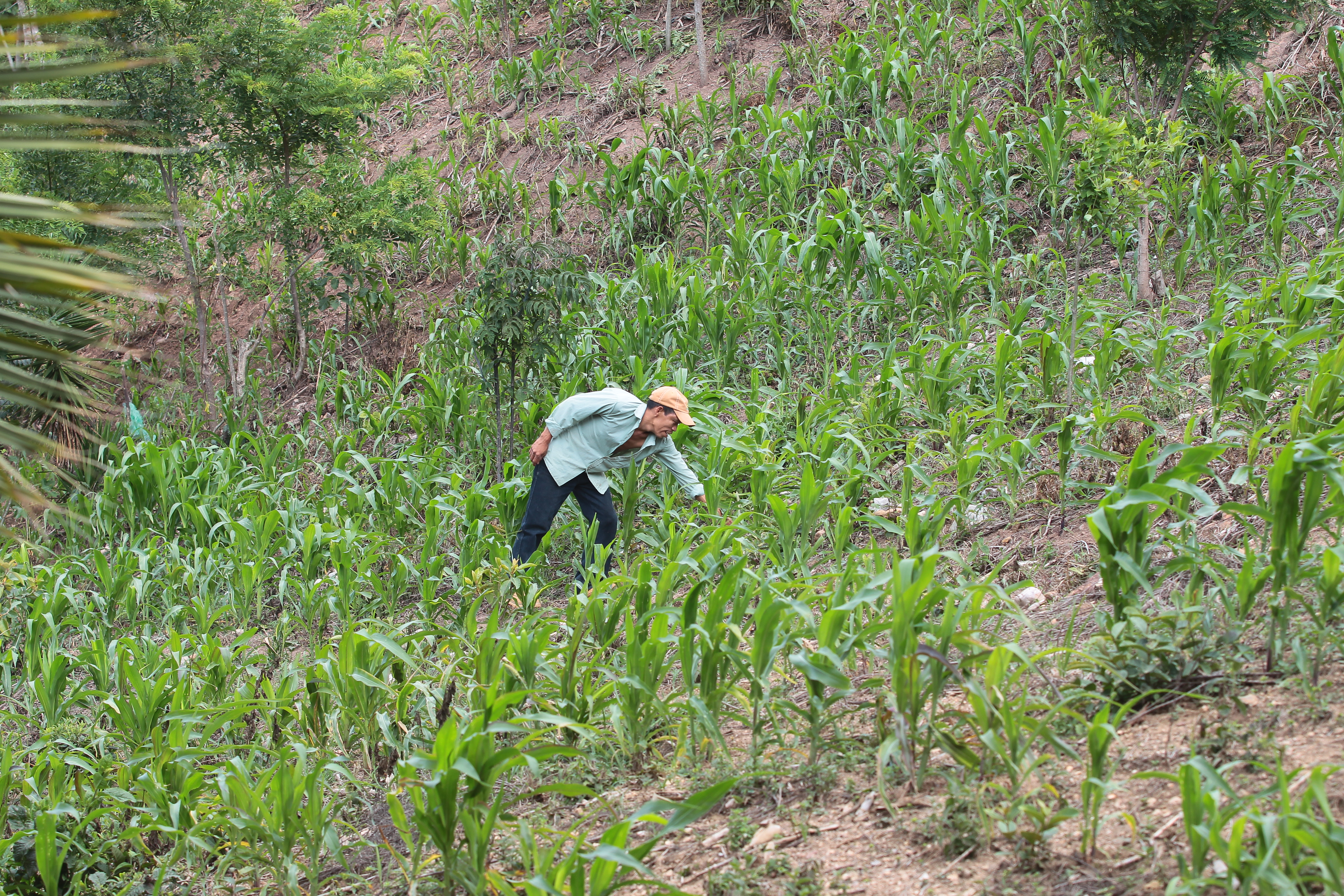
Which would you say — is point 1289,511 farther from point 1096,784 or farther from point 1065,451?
point 1065,451

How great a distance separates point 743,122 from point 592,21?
11.2 feet

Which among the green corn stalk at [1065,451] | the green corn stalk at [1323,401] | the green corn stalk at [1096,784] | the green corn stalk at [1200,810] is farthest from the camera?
the green corn stalk at [1065,451]

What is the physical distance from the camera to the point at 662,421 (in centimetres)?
511

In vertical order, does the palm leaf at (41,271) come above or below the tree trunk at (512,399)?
above

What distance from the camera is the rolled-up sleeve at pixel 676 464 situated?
17.3ft

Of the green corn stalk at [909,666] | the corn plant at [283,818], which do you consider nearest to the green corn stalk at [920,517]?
the green corn stalk at [909,666]

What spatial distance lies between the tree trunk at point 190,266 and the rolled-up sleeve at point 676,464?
518 centimetres

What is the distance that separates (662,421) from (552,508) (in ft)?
2.43

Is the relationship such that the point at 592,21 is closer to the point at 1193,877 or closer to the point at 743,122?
the point at 743,122

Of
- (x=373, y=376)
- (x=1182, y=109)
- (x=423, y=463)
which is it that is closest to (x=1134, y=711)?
(x=423, y=463)

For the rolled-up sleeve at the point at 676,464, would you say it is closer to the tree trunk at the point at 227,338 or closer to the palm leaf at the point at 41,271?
the palm leaf at the point at 41,271

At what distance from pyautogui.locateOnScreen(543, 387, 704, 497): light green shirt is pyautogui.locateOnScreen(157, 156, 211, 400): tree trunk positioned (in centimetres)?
485

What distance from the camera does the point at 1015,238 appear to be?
25.7 feet

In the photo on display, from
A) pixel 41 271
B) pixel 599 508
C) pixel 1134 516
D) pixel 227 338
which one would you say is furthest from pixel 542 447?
pixel 227 338
